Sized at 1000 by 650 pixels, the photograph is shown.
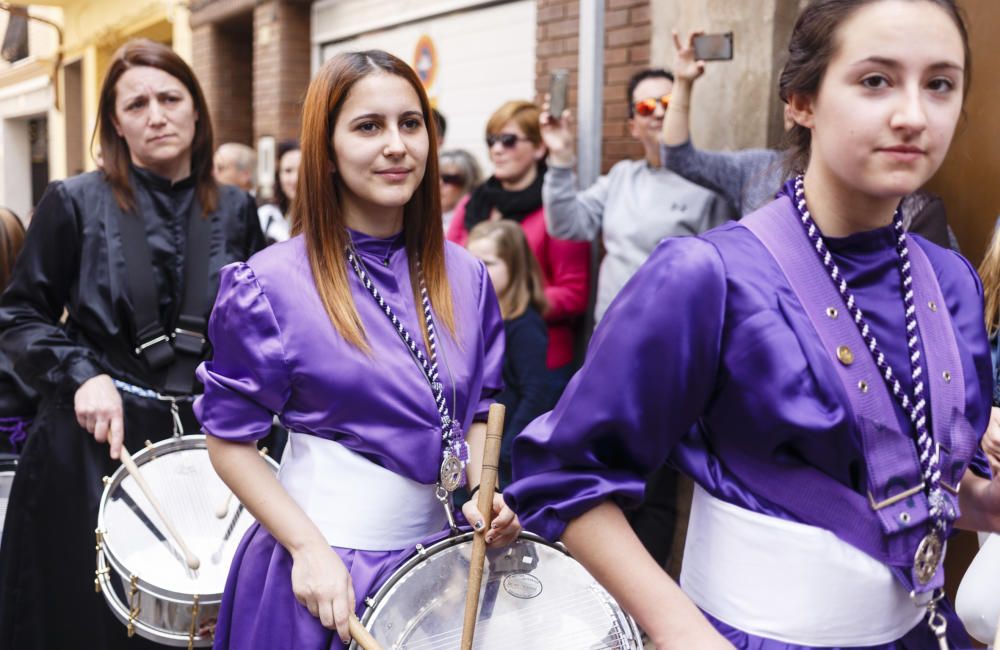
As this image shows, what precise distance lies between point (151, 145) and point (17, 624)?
1516mm

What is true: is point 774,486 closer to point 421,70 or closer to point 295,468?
point 295,468

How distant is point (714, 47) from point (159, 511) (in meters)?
2.95

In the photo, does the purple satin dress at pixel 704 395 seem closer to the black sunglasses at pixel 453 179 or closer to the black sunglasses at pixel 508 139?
the black sunglasses at pixel 508 139

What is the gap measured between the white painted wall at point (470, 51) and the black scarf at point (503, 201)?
1.45 meters

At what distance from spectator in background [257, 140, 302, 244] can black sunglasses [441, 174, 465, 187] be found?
89cm

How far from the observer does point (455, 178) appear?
604 centimetres

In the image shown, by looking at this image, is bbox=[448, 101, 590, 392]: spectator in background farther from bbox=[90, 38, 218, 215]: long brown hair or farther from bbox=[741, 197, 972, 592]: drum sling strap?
bbox=[741, 197, 972, 592]: drum sling strap

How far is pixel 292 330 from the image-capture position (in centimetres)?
204

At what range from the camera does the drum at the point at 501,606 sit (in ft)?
6.01

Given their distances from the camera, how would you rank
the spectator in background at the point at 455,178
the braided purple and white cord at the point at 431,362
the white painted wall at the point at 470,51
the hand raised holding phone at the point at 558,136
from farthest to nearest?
the white painted wall at the point at 470,51, the spectator in background at the point at 455,178, the hand raised holding phone at the point at 558,136, the braided purple and white cord at the point at 431,362

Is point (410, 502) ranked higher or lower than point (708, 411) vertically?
lower

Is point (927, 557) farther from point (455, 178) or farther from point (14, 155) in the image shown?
point (14, 155)

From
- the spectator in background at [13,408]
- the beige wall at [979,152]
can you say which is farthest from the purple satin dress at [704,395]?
the spectator in background at [13,408]

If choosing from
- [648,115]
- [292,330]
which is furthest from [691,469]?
[648,115]
